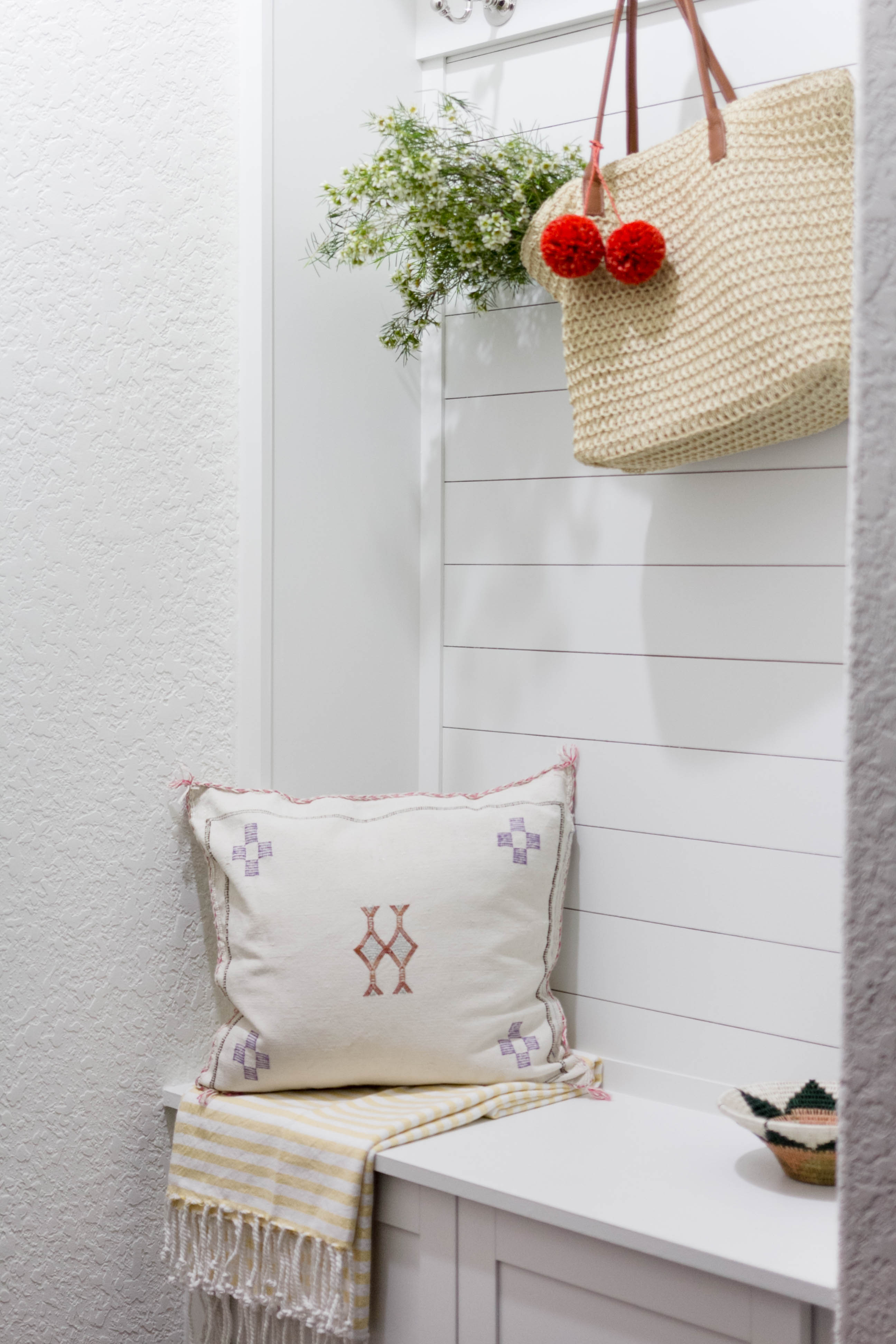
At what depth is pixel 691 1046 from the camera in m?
1.59

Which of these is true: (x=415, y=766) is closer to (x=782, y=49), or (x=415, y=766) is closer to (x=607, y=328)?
(x=607, y=328)

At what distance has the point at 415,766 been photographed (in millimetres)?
1874

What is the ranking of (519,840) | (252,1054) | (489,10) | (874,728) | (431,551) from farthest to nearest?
(431,551) < (489,10) < (519,840) < (252,1054) < (874,728)

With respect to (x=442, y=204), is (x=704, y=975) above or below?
below

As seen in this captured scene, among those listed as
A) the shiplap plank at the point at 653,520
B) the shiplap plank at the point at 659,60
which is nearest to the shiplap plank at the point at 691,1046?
the shiplap plank at the point at 653,520

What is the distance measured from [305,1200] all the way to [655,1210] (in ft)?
1.31

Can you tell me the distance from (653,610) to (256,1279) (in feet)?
3.19

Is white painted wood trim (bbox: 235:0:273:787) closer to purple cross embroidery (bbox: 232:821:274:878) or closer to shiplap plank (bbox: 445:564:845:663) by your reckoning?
purple cross embroidery (bbox: 232:821:274:878)

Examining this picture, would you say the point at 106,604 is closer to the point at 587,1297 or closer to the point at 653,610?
the point at 653,610

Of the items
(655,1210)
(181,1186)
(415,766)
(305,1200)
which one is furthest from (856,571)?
(415,766)

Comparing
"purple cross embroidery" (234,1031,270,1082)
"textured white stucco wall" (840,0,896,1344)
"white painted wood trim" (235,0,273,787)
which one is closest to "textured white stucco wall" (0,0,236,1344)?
"white painted wood trim" (235,0,273,787)

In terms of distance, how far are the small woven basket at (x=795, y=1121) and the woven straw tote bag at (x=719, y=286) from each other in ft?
2.53

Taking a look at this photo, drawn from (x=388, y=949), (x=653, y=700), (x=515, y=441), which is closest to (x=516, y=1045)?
(x=388, y=949)

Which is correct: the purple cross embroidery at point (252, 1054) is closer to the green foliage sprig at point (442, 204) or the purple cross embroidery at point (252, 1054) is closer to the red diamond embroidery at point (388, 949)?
the red diamond embroidery at point (388, 949)
